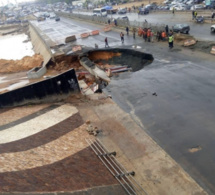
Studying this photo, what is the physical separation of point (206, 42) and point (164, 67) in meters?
7.39

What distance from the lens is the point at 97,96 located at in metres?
20.6

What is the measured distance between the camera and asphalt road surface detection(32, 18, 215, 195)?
1144 centimetres

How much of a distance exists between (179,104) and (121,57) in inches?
649

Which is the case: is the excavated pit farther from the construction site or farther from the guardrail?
the guardrail

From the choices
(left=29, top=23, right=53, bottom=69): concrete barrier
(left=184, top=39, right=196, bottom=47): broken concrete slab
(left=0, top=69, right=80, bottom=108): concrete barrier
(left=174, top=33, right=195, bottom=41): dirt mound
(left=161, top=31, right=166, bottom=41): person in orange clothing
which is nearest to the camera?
(left=0, top=69, right=80, bottom=108): concrete barrier

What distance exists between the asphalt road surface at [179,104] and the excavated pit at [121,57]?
182 centimetres

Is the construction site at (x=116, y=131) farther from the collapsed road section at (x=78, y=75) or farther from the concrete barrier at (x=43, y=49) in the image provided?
the concrete barrier at (x=43, y=49)

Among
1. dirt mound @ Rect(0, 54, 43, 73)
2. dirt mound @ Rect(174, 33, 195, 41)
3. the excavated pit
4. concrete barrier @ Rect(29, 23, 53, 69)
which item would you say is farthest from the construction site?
concrete barrier @ Rect(29, 23, 53, 69)

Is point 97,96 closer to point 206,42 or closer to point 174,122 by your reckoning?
point 174,122

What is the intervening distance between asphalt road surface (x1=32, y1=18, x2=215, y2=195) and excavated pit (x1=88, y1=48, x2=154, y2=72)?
182cm

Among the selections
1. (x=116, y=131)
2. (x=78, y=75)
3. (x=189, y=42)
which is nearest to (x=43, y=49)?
(x=78, y=75)

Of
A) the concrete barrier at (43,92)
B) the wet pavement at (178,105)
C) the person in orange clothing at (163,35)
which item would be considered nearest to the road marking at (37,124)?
the concrete barrier at (43,92)

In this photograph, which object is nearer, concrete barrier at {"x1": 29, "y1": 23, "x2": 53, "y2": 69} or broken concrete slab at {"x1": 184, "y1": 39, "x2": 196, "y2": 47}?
broken concrete slab at {"x1": 184, "y1": 39, "x2": 196, "y2": 47}

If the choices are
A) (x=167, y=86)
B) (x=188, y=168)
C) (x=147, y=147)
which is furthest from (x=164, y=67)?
(x=188, y=168)
